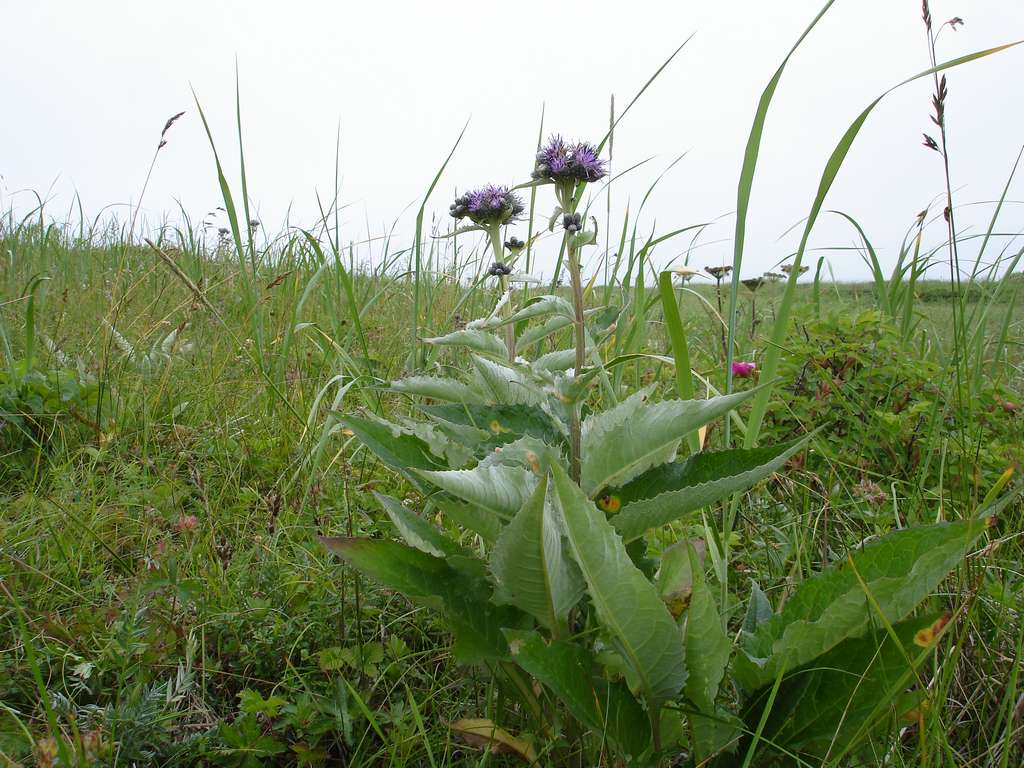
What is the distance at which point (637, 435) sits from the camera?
1.08 meters

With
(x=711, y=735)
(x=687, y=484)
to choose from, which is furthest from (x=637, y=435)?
(x=711, y=735)

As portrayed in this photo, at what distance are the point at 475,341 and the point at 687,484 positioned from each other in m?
0.44

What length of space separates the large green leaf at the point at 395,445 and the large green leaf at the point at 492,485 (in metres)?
0.22

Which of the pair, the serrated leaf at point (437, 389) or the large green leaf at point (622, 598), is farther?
the serrated leaf at point (437, 389)

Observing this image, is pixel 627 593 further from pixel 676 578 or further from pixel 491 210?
pixel 491 210

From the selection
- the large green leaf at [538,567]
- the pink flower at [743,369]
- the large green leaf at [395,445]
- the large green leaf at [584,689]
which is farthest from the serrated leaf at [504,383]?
the pink flower at [743,369]

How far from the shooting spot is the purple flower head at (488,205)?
1.70m

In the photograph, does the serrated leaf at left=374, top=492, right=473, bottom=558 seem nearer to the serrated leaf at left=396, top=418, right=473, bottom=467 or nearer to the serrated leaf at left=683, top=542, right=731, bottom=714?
the serrated leaf at left=396, top=418, right=473, bottom=467

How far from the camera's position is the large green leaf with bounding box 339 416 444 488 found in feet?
4.09

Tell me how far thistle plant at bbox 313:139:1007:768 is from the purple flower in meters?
0.17

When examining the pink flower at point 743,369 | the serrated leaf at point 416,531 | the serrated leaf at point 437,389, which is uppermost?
the serrated leaf at point 437,389

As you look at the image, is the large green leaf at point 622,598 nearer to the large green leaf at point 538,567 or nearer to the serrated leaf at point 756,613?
the large green leaf at point 538,567

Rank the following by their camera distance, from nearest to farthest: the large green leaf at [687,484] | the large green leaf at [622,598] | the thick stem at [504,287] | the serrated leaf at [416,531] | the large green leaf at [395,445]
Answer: the large green leaf at [622,598]
the large green leaf at [687,484]
the serrated leaf at [416,531]
the large green leaf at [395,445]
the thick stem at [504,287]

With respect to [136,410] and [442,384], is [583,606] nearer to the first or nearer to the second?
[442,384]
